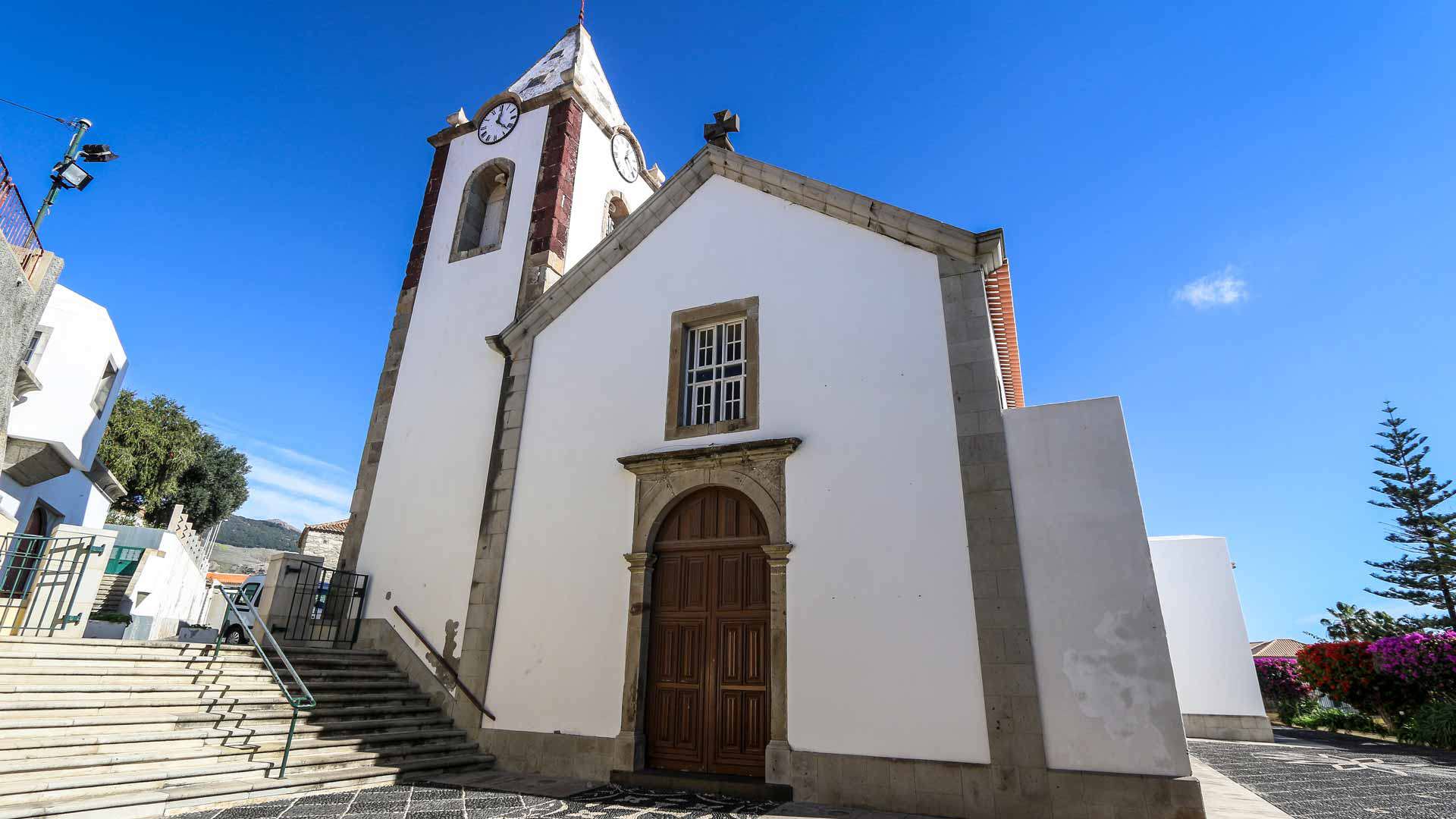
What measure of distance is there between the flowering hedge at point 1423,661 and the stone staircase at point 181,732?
45.4 feet

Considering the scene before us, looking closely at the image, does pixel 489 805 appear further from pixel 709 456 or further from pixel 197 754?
pixel 709 456

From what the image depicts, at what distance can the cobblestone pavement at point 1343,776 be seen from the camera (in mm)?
5773

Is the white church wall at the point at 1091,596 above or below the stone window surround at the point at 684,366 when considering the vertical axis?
below

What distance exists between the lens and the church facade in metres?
6.18

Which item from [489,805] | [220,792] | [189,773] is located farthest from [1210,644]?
[189,773]

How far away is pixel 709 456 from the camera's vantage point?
8.05 metres

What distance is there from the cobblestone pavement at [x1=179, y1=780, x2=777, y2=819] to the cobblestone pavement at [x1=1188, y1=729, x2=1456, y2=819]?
4.72m

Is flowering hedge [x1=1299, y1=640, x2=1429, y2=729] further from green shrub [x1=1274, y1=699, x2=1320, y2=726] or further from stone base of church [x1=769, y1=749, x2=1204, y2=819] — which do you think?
stone base of church [x1=769, y1=749, x2=1204, y2=819]

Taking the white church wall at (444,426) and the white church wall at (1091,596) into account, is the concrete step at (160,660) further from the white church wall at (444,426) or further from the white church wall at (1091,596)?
the white church wall at (1091,596)

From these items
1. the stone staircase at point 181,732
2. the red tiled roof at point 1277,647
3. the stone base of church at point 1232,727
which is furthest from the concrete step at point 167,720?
the red tiled roof at point 1277,647

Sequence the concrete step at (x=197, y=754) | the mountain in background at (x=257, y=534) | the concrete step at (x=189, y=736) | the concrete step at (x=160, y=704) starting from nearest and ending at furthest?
the concrete step at (x=197, y=754), the concrete step at (x=189, y=736), the concrete step at (x=160, y=704), the mountain in background at (x=257, y=534)

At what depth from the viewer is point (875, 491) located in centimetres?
728

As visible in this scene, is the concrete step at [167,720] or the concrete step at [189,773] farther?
the concrete step at [167,720]

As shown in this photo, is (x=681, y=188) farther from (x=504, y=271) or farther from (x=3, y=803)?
(x=3, y=803)
